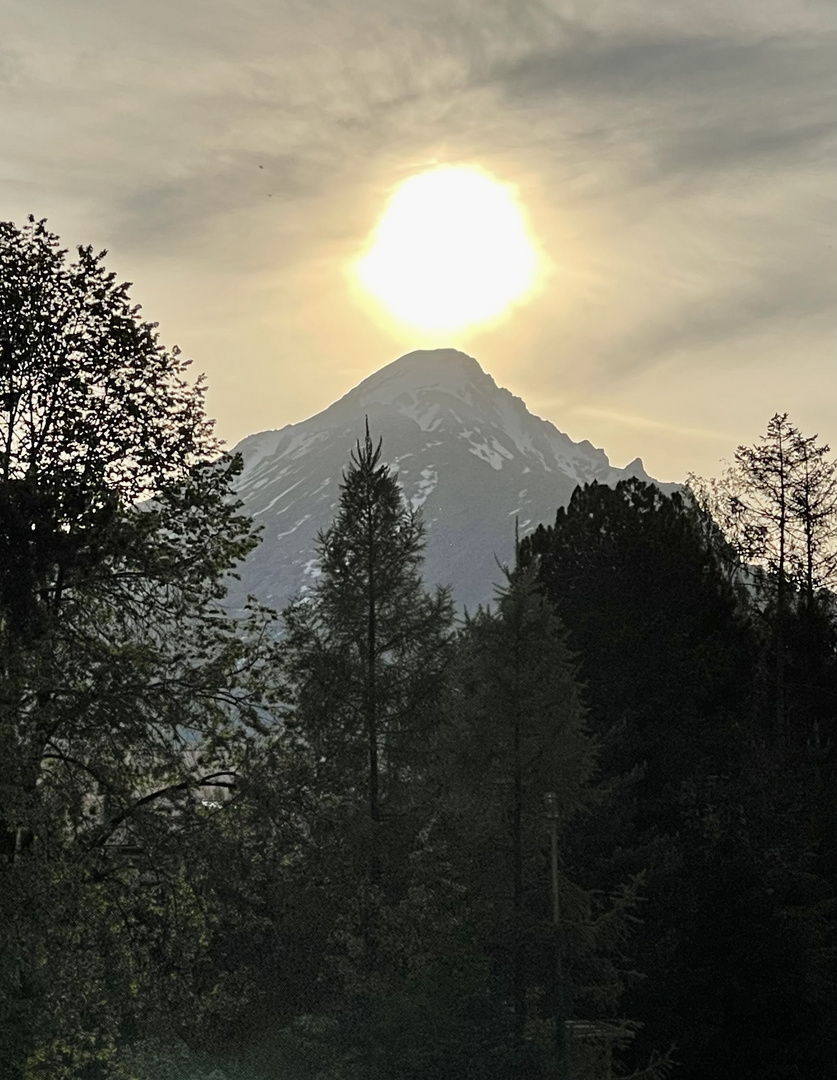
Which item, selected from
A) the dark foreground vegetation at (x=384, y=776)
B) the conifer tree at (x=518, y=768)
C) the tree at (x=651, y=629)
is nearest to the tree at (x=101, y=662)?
the dark foreground vegetation at (x=384, y=776)

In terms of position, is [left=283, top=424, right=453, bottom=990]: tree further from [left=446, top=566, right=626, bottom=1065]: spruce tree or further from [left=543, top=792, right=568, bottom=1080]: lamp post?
[left=543, top=792, right=568, bottom=1080]: lamp post

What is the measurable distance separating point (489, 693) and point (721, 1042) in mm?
10710

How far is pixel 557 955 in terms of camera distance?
89.2 feet

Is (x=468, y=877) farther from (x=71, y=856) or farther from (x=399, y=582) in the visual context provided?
(x=71, y=856)

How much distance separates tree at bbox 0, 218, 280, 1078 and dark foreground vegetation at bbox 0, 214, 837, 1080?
0.16 feet

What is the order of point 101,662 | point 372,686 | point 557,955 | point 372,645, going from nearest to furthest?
point 101,662, point 557,955, point 372,686, point 372,645

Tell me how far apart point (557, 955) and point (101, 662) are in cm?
1442

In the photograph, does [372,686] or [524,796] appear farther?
[524,796]

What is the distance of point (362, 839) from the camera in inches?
1051

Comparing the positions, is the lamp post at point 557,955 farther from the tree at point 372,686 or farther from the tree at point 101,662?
the tree at point 101,662

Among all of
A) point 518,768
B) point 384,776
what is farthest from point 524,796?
point 384,776

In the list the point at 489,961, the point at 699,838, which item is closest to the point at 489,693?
the point at 489,961

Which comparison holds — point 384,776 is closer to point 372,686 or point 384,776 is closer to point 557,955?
point 372,686

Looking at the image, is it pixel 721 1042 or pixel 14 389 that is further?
pixel 721 1042
